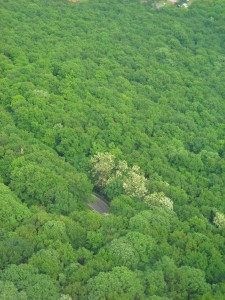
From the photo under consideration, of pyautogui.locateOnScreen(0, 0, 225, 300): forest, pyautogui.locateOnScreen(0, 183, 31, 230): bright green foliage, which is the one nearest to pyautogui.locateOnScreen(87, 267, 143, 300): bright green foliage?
pyautogui.locateOnScreen(0, 0, 225, 300): forest

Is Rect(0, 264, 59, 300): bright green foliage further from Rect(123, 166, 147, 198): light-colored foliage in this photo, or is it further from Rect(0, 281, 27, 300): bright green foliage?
Rect(123, 166, 147, 198): light-colored foliage

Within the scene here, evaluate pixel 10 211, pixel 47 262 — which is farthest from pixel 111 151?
pixel 47 262

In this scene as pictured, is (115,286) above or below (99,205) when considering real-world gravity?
above

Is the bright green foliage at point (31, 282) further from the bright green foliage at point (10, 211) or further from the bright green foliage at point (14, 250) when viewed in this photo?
the bright green foliage at point (10, 211)

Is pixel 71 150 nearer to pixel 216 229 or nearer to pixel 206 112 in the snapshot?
pixel 216 229

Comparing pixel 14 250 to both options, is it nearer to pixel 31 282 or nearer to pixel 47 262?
pixel 47 262

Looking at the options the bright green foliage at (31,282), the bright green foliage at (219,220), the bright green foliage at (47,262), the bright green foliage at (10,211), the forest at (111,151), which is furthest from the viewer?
the bright green foliage at (219,220)

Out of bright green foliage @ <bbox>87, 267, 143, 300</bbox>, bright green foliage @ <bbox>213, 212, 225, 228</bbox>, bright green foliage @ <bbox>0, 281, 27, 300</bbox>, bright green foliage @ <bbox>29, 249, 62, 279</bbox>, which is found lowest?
bright green foliage @ <bbox>0, 281, 27, 300</bbox>

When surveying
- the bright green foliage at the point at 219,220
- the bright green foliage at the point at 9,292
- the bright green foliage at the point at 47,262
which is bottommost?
the bright green foliage at the point at 9,292

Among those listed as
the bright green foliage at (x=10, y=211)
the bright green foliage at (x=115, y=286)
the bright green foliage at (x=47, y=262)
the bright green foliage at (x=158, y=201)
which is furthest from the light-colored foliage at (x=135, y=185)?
the bright green foliage at (x=47, y=262)
